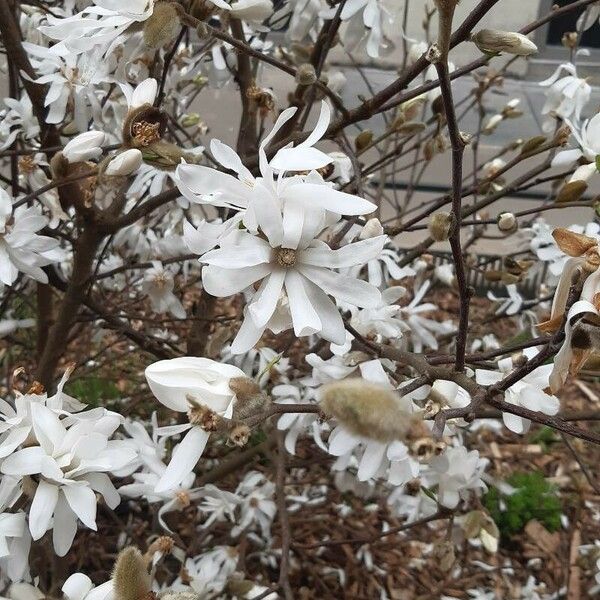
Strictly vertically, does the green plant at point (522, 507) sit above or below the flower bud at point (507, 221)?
below

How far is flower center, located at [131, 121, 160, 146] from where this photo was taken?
0.56 meters

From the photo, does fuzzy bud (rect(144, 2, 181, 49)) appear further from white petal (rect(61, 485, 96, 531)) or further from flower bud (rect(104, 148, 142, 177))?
white petal (rect(61, 485, 96, 531))

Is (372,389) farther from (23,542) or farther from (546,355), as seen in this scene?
(23,542)

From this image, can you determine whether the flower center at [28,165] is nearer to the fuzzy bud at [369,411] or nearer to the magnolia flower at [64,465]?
the magnolia flower at [64,465]

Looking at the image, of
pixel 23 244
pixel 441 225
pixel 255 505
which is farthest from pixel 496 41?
pixel 255 505

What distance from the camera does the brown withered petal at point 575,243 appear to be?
1.34 feet

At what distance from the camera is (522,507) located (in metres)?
1.50

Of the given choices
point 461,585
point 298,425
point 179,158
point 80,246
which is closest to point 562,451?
point 461,585

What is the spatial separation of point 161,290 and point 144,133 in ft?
1.52

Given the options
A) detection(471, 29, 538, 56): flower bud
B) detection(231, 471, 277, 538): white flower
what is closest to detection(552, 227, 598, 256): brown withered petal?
detection(471, 29, 538, 56): flower bud

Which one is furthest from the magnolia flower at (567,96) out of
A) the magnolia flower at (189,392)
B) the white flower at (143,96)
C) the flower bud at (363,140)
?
the magnolia flower at (189,392)

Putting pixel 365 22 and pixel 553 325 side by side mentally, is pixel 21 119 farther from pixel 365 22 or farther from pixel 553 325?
pixel 553 325

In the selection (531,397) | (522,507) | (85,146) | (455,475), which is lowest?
(522,507)

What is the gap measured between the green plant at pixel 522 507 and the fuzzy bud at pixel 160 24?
1.21 m
